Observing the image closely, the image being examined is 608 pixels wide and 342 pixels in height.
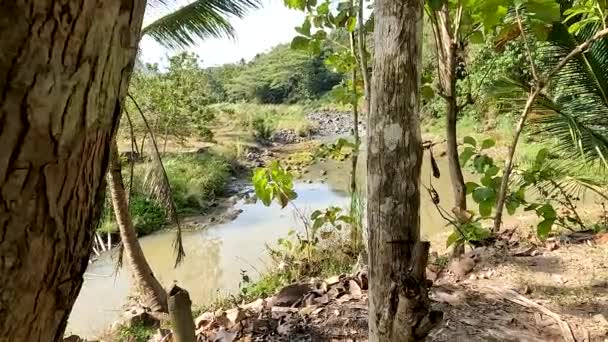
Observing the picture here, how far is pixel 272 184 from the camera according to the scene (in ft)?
9.83

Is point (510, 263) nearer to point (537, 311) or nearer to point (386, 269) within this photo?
→ point (537, 311)

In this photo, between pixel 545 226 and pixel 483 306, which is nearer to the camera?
pixel 483 306

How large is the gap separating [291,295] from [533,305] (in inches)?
39.5

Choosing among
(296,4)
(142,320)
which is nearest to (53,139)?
(296,4)

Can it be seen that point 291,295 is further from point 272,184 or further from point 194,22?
point 194,22

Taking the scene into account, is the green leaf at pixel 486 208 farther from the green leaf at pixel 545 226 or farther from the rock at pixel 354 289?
the rock at pixel 354 289

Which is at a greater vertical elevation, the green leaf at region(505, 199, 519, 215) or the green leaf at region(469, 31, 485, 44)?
the green leaf at region(469, 31, 485, 44)

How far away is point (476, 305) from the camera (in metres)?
2.14

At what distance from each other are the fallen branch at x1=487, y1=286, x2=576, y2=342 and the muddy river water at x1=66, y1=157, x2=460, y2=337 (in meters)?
3.68

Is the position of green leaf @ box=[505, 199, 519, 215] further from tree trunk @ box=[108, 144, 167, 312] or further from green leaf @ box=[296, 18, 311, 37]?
tree trunk @ box=[108, 144, 167, 312]

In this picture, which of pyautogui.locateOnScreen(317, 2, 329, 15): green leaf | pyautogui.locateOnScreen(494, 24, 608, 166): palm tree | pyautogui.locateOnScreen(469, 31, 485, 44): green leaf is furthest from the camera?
pyautogui.locateOnScreen(494, 24, 608, 166): palm tree

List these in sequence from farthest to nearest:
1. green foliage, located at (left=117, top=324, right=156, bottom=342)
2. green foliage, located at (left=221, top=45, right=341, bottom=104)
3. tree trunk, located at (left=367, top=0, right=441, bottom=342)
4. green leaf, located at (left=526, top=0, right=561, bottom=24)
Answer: green foliage, located at (left=221, top=45, right=341, bottom=104), green foliage, located at (left=117, top=324, right=156, bottom=342), green leaf, located at (left=526, top=0, right=561, bottom=24), tree trunk, located at (left=367, top=0, right=441, bottom=342)

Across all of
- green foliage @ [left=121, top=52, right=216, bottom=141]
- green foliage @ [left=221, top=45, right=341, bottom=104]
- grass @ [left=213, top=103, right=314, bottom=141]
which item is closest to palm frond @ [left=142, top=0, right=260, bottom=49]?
green foliage @ [left=121, top=52, right=216, bottom=141]

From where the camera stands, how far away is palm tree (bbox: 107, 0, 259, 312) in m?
4.75
